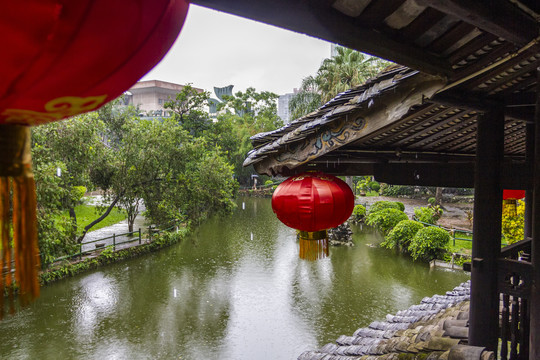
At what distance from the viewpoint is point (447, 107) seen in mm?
2322

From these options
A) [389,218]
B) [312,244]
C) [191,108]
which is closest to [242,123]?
[191,108]

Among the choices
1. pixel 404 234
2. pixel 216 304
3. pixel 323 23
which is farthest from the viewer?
pixel 404 234

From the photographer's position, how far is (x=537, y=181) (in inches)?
85.9

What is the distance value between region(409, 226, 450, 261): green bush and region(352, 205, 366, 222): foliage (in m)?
6.10

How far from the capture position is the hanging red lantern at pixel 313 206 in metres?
2.97

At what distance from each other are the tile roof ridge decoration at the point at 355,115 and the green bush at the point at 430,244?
32.0ft

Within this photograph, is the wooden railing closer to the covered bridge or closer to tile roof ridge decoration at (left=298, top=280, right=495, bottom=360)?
the covered bridge

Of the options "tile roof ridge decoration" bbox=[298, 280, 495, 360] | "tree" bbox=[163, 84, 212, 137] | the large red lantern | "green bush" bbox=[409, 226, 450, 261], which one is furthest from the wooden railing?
"tree" bbox=[163, 84, 212, 137]

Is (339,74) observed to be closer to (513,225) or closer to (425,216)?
(425,216)

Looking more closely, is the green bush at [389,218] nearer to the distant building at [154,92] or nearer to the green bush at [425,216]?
the green bush at [425,216]

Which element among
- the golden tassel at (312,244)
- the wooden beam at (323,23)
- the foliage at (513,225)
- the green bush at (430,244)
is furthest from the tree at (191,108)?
the wooden beam at (323,23)

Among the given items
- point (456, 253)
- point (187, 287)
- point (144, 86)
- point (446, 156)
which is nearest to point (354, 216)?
point (456, 253)

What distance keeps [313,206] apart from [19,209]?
233 cm

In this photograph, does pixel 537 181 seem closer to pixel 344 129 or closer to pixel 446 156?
pixel 344 129
